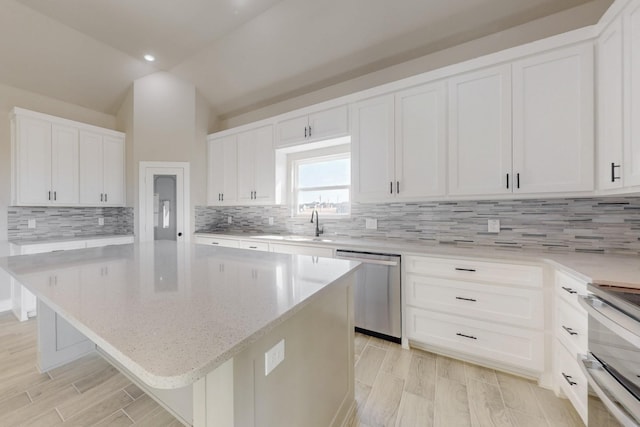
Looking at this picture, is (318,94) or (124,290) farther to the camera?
(318,94)

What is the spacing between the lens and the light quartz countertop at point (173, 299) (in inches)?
23.2

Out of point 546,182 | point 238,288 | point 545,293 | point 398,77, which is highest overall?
point 398,77

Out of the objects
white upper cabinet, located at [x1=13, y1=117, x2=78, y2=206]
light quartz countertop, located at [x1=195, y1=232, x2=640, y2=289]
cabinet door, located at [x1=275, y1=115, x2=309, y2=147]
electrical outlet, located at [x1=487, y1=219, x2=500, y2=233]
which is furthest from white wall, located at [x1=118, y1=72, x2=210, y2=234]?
electrical outlet, located at [x1=487, y1=219, x2=500, y2=233]

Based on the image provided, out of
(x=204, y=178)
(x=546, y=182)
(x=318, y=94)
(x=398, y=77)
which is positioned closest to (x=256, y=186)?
(x=204, y=178)

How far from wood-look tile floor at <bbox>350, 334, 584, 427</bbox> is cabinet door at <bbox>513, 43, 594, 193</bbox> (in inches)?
57.5

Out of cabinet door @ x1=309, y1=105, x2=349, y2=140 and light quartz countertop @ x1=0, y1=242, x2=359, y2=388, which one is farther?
cabinet door @ x1=309, y1=105, x2=349, y2=140

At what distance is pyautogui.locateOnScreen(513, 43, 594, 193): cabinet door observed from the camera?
69.4 inches

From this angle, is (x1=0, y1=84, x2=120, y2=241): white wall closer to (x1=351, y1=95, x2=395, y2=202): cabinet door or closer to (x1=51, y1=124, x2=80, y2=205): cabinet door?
(x1=51, y1=124, x2=80, y2=205): cabinet door

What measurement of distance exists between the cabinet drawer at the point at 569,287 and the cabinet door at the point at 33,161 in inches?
216

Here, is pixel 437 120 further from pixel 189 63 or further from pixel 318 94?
pixel 189 63

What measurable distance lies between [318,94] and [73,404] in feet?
12.3

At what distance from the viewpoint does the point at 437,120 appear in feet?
7.59

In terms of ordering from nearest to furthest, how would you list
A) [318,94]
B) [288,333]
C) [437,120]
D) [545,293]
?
[288,333] → [545,293] → [437,120] → [318,94]

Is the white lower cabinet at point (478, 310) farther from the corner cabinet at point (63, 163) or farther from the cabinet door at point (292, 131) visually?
the corner cabinet at point (63, 163)
